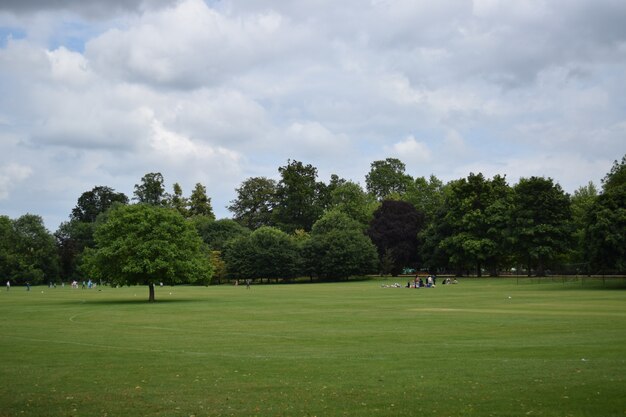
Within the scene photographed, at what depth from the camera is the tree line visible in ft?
204

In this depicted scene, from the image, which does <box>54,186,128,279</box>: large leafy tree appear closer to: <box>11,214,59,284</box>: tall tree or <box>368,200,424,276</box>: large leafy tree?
<box>11,214,59,284</box>: tall tree

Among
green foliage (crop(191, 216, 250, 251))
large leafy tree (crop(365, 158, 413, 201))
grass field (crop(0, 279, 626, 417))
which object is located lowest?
grass field (crop(0, 279, 626, 417))

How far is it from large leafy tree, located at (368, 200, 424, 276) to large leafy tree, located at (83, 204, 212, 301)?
2581 inches

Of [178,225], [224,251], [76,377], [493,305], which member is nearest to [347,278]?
[224,251]

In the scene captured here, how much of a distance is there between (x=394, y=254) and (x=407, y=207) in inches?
382

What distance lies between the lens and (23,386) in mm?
16812

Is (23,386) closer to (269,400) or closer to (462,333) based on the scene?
(269,400)

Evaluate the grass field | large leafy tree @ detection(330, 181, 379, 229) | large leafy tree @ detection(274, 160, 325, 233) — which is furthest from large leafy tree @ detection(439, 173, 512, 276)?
the grass field

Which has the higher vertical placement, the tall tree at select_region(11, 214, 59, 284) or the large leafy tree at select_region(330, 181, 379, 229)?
the large leafy tree at select_region(330, 181, 379, 229)

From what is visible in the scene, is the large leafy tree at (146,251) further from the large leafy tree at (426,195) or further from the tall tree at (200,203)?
the tall tree at (200,203)

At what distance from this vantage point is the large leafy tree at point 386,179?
16862 centimetres

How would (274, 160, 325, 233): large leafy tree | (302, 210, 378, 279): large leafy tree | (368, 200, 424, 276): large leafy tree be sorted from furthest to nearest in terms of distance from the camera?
(274, 160, 325, 233): large leafy tree
(368, 200, 424, 276): large leafy tree
(302, 210, 378, 279): large leafy tree

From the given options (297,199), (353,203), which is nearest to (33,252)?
(297,199)

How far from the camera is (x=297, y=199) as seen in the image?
156m
